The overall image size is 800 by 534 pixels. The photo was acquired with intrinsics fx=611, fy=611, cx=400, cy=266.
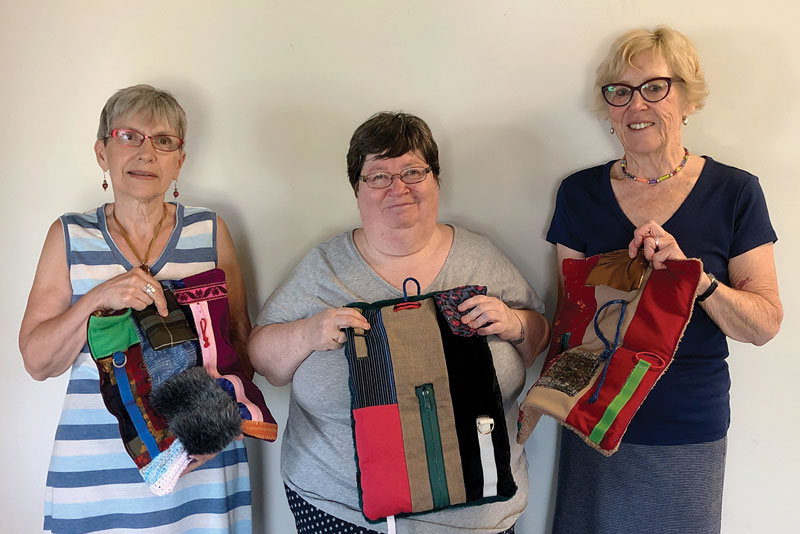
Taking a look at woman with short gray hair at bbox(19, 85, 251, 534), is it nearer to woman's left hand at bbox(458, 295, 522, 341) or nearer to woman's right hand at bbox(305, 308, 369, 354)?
woman's right hand at bbox(305, 308, 369, 354)

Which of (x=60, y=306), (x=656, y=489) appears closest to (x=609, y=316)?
(x=656, y=489)

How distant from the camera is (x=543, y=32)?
1766 mm

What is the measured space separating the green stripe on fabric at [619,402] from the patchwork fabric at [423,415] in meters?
0.21

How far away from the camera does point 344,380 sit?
1.50 metres

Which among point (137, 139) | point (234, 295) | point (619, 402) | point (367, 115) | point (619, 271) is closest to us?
point (619, 402)

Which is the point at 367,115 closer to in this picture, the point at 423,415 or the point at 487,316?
the point at 487,316

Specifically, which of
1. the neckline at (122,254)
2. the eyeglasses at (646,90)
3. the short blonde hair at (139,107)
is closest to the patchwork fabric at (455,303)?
the eyeglasses at (646,90)

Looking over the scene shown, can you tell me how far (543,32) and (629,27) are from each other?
9.4 inches

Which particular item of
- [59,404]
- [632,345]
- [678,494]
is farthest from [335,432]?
[59,404]

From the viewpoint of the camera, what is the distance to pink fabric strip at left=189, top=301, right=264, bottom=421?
4.93 feet

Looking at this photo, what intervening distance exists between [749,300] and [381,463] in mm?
928

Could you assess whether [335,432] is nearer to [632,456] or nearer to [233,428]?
[233,428]

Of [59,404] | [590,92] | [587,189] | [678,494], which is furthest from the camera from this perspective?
[59,404]

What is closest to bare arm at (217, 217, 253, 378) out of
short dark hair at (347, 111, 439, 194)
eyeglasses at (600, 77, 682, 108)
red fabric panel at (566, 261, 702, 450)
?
short dark hair at (347, 111, 439, 194)
